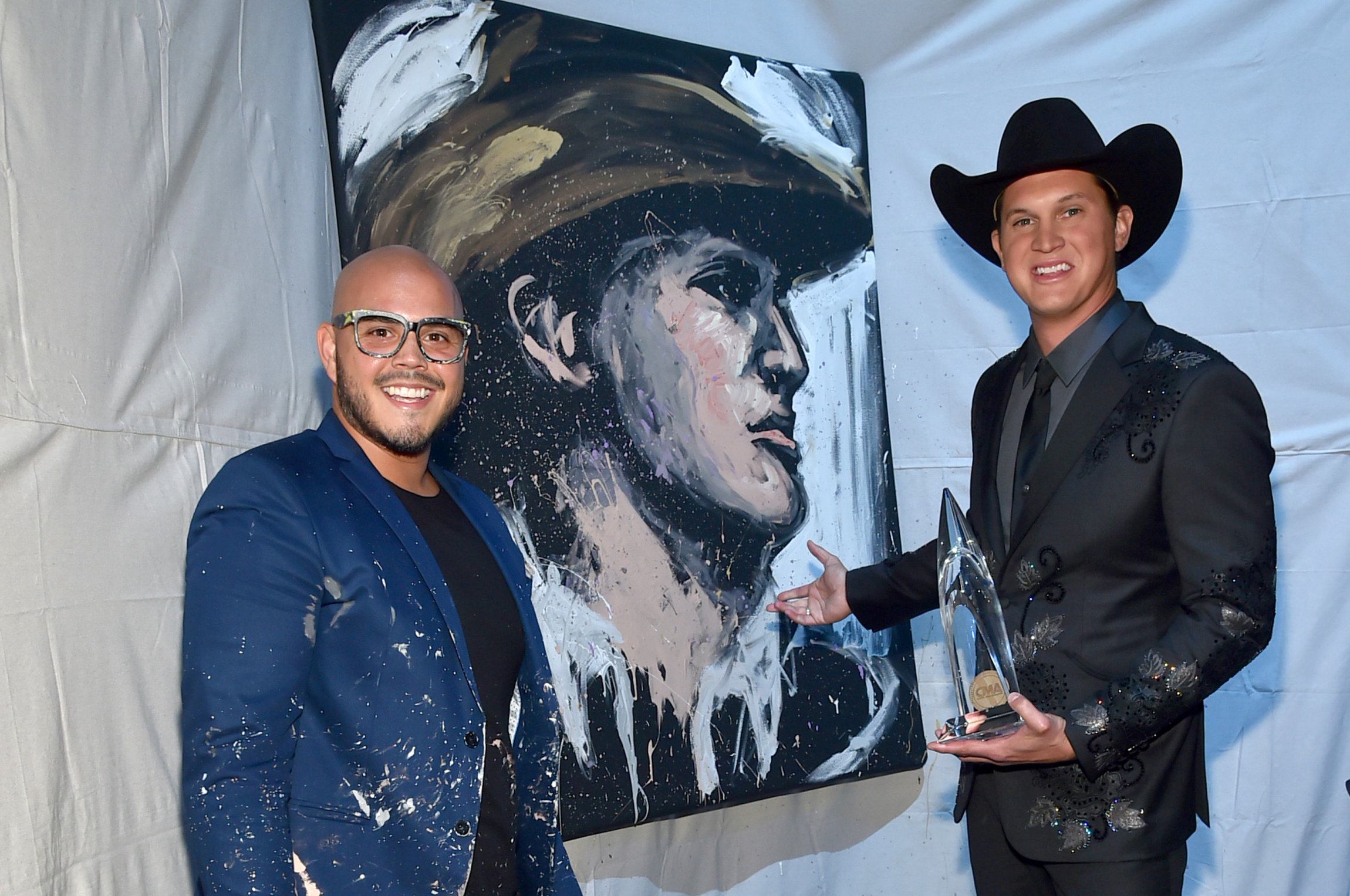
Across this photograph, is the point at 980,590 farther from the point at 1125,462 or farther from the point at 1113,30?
the point at 1113,30

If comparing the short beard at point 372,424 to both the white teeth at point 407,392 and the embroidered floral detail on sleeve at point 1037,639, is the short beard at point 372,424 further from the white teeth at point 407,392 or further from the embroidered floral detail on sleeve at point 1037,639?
the embroidered floral detail on sleeve at point 1037,639

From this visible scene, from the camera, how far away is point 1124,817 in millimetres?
1530

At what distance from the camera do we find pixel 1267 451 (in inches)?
61.9

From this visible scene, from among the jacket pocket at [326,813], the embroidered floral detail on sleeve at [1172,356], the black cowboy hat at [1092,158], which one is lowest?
the jacket pocket at [326,813]

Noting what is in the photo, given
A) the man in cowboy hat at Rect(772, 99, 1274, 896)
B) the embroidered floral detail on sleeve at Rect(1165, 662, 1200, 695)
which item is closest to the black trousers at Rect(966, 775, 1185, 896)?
the man in cowboy hat at Rect(772, 99, 1274, 896)

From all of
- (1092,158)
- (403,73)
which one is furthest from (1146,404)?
(403,73)

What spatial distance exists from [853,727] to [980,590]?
3.63 ft

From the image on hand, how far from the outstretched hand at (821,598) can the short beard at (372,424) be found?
2.94ft

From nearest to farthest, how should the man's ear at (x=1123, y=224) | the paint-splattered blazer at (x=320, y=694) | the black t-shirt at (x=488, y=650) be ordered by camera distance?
the paint-splattered blazer at (x=320, y=694) < the black t-shirt at (x=488, y=650) < the man's ear at (x=1123, y=224)

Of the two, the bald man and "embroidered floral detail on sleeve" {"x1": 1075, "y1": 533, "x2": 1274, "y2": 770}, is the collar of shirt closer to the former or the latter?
"embroidered floral detail on sleeve" {"x1": 1075, "y1": 533, "x2": 1274, "y2": 770}


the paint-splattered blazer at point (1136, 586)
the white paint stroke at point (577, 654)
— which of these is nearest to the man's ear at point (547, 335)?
the white paint stroke at point (577, 654)

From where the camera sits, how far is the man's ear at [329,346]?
1.61 metres

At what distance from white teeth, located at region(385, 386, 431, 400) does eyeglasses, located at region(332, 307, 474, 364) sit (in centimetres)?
5

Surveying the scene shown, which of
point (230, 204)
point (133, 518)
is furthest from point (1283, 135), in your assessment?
point (133, 518)
